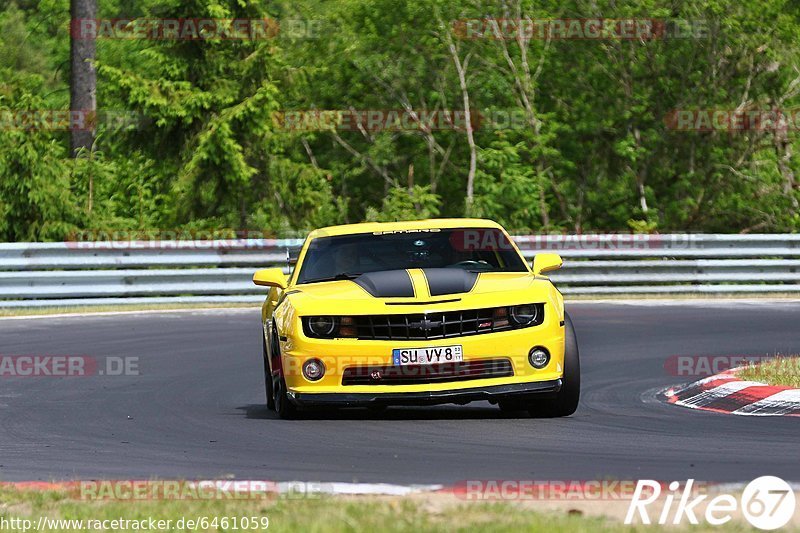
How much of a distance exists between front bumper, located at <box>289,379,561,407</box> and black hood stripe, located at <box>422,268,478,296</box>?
668 mm

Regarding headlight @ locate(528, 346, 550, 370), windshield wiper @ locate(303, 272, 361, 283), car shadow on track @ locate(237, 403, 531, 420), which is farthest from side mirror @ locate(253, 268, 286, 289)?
headlight @ locate(528, 346, 550, 370)

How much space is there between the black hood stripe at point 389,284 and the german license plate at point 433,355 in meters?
0.38

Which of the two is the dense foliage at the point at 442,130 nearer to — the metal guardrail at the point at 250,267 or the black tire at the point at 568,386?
the metal guardrail at the point at 250,267

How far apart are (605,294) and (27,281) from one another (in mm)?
9044

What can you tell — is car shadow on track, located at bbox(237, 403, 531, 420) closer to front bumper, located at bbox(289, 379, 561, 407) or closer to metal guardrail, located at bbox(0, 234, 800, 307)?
front bumper, located at bbox(289, 379, 561, 407)

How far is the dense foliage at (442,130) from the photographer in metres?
31.0

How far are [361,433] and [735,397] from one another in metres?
3.18

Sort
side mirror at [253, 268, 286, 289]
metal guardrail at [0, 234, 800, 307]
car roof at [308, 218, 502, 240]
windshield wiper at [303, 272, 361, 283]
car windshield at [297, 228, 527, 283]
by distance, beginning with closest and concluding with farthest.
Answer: windshield wiper at [303, 272, 361, 283] < car windshield at [297, 228, 527, 283] < side mirror at [253, 268, 286, 289] < car roof at [308, 218, 502, 240] < metal guardrail at [0, 234, 800, 307]

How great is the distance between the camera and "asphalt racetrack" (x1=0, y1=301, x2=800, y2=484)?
8.16 metres

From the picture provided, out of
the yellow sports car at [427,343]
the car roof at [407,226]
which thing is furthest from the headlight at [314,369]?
the car roof at [407,226]

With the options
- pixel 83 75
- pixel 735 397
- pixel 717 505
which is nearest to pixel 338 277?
pixel 735 397

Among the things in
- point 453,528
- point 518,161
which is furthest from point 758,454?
point 518,161

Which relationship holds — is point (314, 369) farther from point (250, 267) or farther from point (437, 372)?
point (250, 267)

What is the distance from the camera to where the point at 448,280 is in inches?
414
